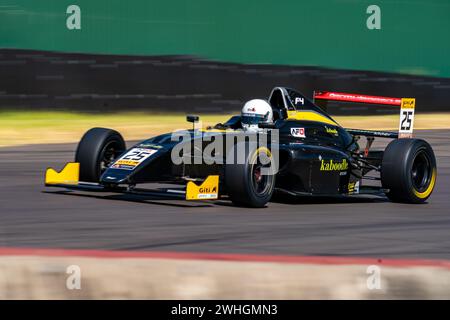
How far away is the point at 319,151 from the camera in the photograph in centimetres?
944

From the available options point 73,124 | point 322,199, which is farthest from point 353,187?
point 73,124

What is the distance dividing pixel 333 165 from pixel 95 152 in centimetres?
224

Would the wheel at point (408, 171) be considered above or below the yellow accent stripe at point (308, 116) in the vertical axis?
below

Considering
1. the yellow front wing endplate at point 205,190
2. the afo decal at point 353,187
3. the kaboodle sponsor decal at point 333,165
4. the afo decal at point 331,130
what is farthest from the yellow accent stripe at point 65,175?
the afo decal at point 353,187

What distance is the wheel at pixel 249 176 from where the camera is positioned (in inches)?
335

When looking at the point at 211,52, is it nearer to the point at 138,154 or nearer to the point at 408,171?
the point at 408,171

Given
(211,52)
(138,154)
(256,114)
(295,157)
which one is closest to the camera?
(138,154)

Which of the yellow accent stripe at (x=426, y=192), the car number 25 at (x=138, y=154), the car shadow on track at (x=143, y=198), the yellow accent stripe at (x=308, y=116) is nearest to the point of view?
the car number 25 at (x=138, y=154)

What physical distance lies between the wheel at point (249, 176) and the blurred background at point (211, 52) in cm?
779

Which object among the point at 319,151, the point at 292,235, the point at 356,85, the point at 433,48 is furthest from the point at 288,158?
the point at 433,48

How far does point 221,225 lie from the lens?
7.82 metres

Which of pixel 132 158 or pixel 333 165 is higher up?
pixel 132 158

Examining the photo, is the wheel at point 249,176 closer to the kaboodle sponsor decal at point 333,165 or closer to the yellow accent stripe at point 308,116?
the kaboodle sponsor decal at point 333,165
